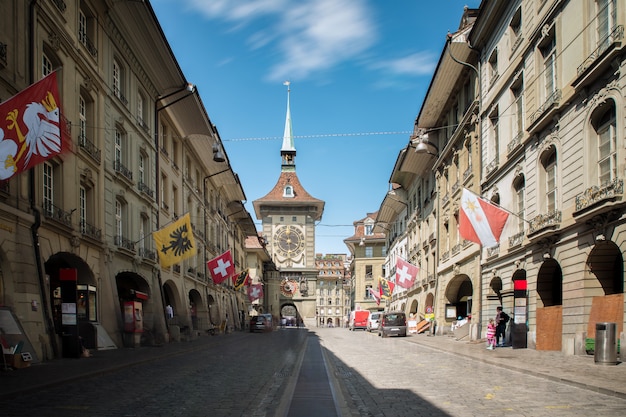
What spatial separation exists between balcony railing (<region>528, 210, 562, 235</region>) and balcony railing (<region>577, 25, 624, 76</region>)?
4782mm

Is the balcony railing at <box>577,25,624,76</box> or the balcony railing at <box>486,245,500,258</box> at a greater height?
the balcony railing at <box>577,25,624,76</box>

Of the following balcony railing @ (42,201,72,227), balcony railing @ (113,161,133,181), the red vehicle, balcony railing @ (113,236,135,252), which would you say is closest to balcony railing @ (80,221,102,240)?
balcony railing @ (42,201,72,227)

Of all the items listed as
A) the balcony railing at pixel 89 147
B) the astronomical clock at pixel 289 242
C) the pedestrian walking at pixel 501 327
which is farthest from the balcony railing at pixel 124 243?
the astronomical clock at pixel 289 242

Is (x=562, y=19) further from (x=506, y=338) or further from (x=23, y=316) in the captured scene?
(x=23, y=316)

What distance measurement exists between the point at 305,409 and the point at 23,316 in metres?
10.2

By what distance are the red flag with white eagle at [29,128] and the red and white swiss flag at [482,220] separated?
14.1 meters

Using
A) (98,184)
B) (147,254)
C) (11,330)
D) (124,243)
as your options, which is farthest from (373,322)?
(11,330)

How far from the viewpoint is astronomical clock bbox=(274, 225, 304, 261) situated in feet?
373

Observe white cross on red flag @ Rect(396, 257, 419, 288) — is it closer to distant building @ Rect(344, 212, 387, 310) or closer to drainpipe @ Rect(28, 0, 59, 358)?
drainpipe @ Rect(28, 0, 59, 358)

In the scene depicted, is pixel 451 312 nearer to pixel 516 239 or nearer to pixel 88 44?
pixel 516 239

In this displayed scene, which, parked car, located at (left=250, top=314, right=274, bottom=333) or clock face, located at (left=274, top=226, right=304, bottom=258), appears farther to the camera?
clock face, located at (left=274, top=226, right=304, bottom=258)

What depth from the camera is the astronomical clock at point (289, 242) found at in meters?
114

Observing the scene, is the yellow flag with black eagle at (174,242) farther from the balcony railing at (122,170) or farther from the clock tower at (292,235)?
the clock tower at (292,235)

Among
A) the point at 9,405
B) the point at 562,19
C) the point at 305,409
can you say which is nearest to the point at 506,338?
the point at 562,19
